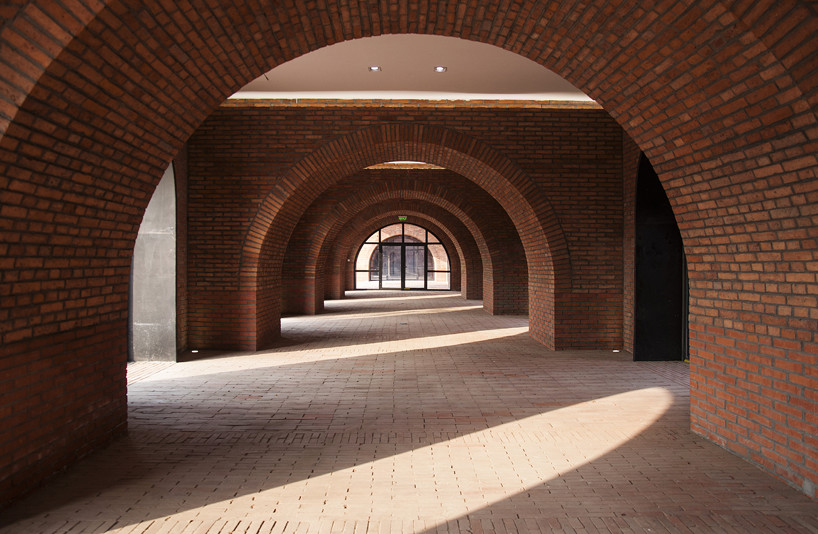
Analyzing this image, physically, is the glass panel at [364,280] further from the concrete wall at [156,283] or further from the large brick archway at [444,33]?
the large brick archway at [444,33]

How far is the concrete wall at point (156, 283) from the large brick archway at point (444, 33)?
340 cm

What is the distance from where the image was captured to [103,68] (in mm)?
3191

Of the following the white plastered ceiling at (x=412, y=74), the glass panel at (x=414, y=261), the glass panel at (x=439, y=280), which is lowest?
the glass panel at (x=439, y=280)

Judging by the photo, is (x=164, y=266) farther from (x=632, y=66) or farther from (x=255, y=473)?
(x=632, y=66)

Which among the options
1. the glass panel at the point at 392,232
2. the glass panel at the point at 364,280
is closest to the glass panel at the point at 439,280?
the glass panel at the point at 364,280

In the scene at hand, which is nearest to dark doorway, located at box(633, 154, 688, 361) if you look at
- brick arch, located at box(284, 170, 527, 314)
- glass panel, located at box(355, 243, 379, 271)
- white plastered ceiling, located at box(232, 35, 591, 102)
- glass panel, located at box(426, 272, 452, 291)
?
white plastered ceiling, located at box(232, 35, 591, 102)

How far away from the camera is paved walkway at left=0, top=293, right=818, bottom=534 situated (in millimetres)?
3107

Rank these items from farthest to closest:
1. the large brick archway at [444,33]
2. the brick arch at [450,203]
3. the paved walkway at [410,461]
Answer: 1. the brick arch at [450,203]
2. the paved walkway at [410,461]
3. the large brick archway at [444,33]

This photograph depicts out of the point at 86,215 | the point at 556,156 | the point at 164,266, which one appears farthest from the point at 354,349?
the point at 86,215

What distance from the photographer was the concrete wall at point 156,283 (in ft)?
25.8

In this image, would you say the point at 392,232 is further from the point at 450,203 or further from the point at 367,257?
the point at 450,203

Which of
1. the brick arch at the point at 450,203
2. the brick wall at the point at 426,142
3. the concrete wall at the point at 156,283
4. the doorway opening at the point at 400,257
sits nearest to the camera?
the concrete wall at the point at 156,283

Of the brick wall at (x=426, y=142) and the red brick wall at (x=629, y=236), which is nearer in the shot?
the red brick wall at (x=629, y=236)

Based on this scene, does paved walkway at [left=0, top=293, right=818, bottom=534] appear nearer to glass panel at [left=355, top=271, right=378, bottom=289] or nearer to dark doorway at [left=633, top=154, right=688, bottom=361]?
dark doorway at [left=633, top=154, right=688, bottom=361]
